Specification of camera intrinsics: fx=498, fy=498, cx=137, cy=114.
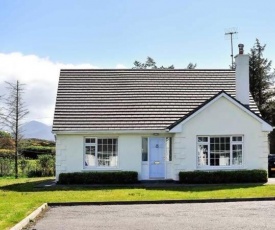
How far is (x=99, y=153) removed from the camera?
27.1 metres

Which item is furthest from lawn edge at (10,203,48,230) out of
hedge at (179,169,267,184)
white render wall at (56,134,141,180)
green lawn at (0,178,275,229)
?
hedge at (179,169,267,184)

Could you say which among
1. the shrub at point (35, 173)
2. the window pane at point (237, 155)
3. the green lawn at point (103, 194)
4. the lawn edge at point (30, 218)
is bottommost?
the lawn edge at point (30, 218)

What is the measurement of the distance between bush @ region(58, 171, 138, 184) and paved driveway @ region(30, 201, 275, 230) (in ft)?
28.9

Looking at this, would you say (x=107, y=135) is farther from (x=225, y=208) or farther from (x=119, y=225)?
(x=119, y=225)

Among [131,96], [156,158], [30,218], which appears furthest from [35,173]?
[30,218]

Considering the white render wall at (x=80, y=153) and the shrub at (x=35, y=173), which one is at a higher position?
the white render wall at (x=80, y=153)

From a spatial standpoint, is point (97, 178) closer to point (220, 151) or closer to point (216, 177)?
point (216, 177)

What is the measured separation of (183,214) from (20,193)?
9242mm

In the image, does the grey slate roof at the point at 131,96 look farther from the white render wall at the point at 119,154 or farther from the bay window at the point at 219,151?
the bay window at the point at 219,151

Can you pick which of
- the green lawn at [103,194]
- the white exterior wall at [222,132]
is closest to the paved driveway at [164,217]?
the green lawn at [103,194]

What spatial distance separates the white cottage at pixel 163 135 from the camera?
87.2 ft

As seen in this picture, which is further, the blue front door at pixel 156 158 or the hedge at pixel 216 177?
the blue front door at pixel 156 158

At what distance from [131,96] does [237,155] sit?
287 inches

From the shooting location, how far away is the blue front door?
27438 mm
